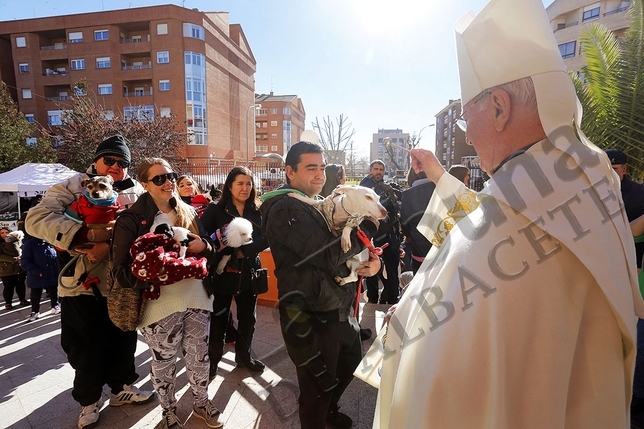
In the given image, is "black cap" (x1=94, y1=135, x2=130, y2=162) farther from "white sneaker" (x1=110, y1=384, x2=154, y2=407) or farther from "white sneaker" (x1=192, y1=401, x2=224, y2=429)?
"white sneaker" (x1=192, y1=401, x2=224, y2=429)

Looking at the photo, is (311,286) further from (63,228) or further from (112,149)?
(112,149)

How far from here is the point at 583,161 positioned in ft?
3.11

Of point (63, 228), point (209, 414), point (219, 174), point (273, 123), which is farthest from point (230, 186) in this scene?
point (273, 123)

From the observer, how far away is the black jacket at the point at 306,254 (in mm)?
2018

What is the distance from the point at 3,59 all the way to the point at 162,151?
120 feet

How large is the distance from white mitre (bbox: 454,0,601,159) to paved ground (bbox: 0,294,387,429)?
2662 mm

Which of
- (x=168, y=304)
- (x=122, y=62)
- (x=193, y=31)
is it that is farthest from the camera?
(x=122, y=62)

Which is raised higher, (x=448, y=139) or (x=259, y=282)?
(x=448, y=139)

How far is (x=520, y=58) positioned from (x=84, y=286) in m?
3.24

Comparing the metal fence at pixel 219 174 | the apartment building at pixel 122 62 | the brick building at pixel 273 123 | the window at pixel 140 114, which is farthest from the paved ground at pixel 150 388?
the brick building at pixel 273 123

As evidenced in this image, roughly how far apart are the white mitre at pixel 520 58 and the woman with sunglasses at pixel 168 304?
221cm

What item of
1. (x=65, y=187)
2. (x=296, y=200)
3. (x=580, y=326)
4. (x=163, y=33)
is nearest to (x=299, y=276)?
(x=296, y=200)

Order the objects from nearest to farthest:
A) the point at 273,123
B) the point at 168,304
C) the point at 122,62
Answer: the point at 168,304
the point at 122,62
the point at 273,123

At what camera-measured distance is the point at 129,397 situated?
10.0 feet
